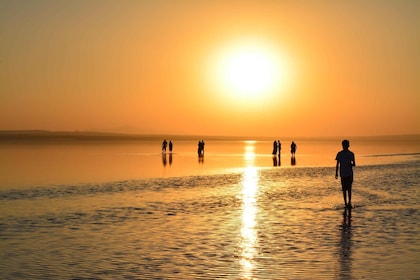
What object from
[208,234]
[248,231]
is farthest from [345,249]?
[208,234]

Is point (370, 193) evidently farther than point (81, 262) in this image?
Yes

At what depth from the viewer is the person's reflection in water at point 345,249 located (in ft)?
31.6

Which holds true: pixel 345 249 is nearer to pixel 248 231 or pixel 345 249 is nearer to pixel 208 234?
pixel 248 231

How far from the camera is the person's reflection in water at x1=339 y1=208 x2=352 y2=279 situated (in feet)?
31.6

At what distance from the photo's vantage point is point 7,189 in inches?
1040

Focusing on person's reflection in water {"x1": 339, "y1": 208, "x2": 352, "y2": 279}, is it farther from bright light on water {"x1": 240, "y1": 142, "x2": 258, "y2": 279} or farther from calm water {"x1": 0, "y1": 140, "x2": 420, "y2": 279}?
bright light on water {"x1": 240, "y1": 142, "x2": 258, "y2": 279}

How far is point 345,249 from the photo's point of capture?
459 inches

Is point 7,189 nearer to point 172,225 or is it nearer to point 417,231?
point 172,225

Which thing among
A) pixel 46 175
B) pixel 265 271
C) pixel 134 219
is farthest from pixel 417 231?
pixel 46 175

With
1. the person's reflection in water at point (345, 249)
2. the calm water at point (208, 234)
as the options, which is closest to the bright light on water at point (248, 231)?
the calm water at point (208, 234)

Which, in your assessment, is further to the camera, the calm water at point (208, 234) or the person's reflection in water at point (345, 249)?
the calm water at point (208, 234)

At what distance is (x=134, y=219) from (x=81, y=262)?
589 cm

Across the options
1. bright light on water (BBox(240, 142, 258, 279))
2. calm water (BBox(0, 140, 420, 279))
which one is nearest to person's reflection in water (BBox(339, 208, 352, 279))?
calm water (BBox(0, 140, 420, 279))

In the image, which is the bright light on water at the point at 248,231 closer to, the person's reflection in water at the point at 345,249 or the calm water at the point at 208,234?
the calm water at the point at 208,234
